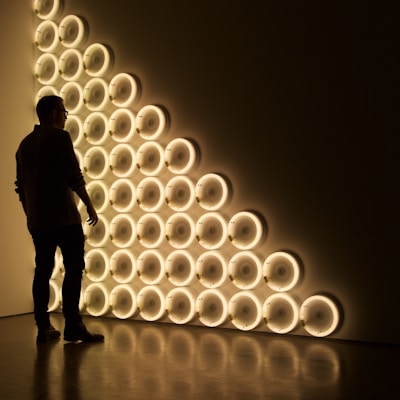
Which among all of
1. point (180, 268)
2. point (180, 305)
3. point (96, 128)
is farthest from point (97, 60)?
point (180, 305)

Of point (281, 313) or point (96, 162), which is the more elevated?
point (96, 162)

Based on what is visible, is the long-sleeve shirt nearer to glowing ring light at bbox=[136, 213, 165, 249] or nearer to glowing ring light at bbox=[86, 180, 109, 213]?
glowing ring light at bbox=[136, 213, 165, 249]

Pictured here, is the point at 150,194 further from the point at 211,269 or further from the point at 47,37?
the point at 47,37

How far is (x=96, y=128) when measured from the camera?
13.8 feet

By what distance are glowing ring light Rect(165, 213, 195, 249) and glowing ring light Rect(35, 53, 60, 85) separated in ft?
4.67

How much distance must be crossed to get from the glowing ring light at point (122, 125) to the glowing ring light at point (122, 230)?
51 centimetres

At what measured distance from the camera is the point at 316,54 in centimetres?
347

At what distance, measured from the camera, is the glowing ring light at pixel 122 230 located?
4023 mm

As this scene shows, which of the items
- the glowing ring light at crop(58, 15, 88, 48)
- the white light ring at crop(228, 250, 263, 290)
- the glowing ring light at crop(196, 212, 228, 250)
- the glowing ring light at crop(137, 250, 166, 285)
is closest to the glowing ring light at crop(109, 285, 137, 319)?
the glowing ring light at crop(137, 250, 166, 285)

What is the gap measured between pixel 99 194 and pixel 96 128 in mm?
446

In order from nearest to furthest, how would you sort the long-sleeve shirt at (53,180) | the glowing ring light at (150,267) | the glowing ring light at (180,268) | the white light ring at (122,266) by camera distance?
the long-sleeve shirt at (53,180), the glowing ring light at (180,268), the glowing ring light at (150,267), the white light ring at (122,266)

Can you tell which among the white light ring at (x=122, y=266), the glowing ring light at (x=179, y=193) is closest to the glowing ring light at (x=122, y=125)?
the glowing ring light at (x=179, y=193)

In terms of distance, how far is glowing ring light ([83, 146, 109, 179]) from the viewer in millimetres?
4152

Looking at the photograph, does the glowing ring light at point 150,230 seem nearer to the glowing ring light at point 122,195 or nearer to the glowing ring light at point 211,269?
the glowing ring light at point 122,195
